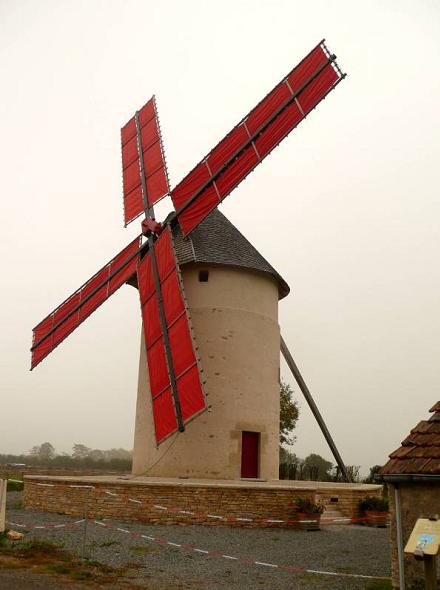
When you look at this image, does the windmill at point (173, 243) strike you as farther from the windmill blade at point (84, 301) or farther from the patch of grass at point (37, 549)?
the patch of grass at point (37, 549)

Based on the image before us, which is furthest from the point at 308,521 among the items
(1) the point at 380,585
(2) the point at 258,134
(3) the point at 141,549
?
(2) the point at 258,134

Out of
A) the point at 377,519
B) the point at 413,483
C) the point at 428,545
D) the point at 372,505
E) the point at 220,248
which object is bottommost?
the point at 377,519

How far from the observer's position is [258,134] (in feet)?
45.0

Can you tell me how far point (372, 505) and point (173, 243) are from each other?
26.0 ft

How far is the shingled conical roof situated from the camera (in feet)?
50.9

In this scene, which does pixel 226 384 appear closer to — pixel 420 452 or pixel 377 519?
pixel 377 519

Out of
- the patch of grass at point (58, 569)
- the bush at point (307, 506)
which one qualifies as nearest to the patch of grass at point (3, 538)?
the patch of grass at point (58, 569)

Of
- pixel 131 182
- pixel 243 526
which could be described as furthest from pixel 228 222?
→ pixel 243 526

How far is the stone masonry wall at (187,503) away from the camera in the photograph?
11.5m

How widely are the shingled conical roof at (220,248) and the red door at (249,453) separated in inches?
178

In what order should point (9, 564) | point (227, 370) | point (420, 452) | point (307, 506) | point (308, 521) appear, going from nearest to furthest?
1. point (420, 452)
2. point (9, 564)
3. point (308, 521)
4. point (307, 506)
5. point (227, 370)

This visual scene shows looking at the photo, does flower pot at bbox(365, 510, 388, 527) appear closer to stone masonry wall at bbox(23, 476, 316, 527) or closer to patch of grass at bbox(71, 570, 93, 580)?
stone masonry wall at bbox(23, 476, 316, 527)

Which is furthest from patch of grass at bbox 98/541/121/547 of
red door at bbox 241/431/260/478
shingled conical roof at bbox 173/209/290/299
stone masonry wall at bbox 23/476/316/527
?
shingled conical roof at bbox 173/209/290/299

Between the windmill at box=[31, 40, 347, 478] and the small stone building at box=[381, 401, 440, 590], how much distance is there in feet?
18.8
